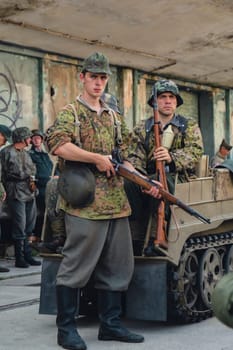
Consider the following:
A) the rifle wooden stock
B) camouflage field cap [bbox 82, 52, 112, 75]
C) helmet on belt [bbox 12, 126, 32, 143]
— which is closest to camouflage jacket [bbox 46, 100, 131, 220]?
the rifle wooden stock

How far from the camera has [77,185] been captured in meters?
5.09

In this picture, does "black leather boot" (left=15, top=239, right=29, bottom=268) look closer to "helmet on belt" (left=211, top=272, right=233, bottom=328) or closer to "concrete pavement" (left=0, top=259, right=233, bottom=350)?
"concrete pavement" (left=0, top=259, right=233, bottom=350)

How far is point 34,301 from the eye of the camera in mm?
7113

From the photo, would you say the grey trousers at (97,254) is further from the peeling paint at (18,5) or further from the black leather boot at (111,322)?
the peeling paint at (18,5)

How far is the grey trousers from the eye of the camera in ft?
16.9

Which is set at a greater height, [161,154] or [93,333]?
[161,154]

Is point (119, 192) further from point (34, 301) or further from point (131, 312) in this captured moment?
point (34, 301)

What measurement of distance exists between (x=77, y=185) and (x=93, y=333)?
4.13 feet

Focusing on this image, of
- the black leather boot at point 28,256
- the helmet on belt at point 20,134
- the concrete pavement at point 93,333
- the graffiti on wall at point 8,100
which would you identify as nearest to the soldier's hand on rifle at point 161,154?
the concrete pavement at point 93,333

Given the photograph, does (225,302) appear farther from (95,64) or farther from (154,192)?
(95,64)

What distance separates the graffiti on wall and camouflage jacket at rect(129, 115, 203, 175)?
6099mm

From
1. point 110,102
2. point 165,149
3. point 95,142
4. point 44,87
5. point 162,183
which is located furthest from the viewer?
point 44,87

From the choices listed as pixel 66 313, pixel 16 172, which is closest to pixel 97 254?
pixel 66 313

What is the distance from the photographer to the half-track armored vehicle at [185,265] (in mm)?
5590
